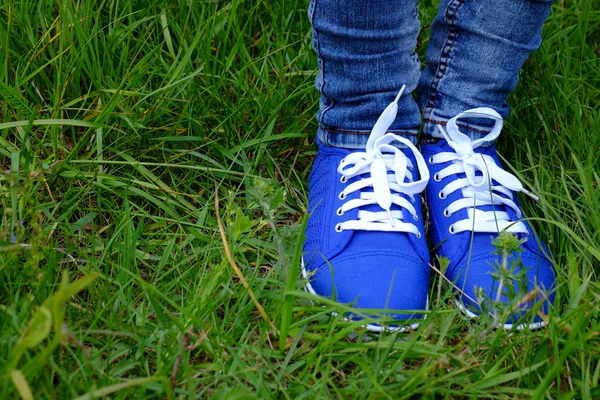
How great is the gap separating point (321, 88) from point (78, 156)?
535mm

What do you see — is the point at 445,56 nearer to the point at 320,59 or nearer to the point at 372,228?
the point at 320,59

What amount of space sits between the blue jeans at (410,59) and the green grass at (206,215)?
19 cm

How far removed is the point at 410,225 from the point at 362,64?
1.02 ft

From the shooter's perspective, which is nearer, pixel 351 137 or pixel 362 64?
pixel 362 64

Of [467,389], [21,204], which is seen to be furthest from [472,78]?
[21,204]

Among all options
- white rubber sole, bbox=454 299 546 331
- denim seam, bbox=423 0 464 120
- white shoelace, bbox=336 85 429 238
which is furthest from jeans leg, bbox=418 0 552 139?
white rubber sole, bbox=454 299 546 331

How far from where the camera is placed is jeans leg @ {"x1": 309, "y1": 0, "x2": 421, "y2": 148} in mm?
1046

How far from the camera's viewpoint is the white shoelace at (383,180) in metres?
1.11

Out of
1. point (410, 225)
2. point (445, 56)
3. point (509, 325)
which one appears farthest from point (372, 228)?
point (445, 56)

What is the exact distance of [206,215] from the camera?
122 cm

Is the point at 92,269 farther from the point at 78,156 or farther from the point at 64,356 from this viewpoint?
the point at 78,156

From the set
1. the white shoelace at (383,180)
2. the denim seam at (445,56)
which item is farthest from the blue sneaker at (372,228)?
the denim seam at (445,56)

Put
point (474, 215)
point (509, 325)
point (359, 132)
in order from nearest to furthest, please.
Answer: point (509, 325)
point (474, 215)
point (359, 132)

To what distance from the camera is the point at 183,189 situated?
129cm
